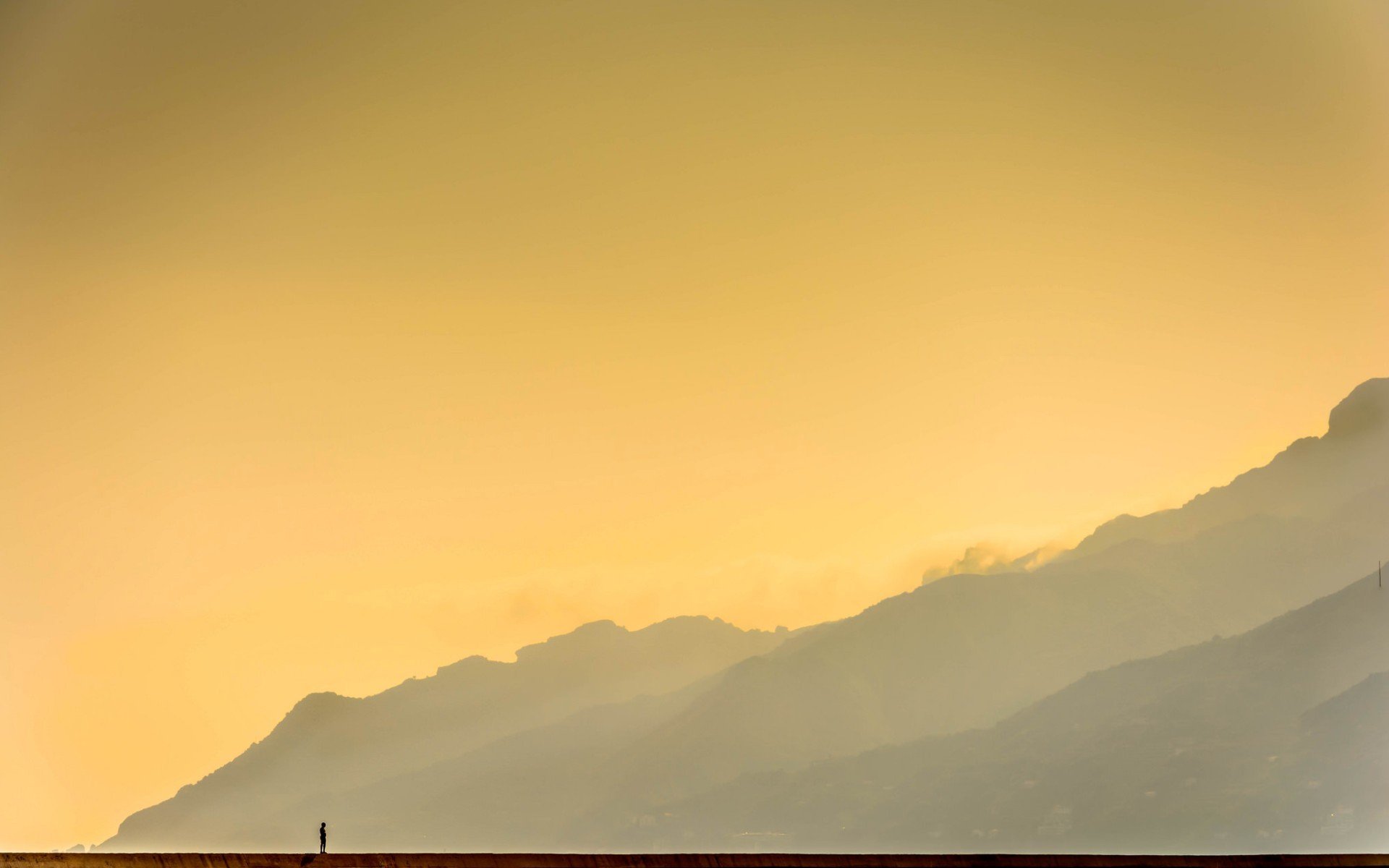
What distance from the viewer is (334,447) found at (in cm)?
183

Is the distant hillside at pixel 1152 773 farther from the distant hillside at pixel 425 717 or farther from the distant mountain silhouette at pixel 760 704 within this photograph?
the distant hillside at pixel 425 717

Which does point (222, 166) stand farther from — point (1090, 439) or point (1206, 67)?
point (1206, 67)

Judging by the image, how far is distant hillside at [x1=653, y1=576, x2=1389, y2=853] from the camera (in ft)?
5.78

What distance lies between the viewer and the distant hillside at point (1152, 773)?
1.76 meters

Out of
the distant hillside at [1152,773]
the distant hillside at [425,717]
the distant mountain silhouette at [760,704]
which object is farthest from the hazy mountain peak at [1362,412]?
the distant hillside at [425,717]

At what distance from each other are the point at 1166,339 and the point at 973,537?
522 millimetres

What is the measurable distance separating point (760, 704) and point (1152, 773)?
0.69m

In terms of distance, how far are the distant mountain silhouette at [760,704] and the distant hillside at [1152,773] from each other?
1 centimetres

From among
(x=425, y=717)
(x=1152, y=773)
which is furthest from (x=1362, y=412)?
(x=425, y=717)

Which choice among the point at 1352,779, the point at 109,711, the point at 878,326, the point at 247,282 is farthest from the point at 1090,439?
the point at 109,711

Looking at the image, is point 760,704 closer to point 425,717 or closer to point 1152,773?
point 425,717

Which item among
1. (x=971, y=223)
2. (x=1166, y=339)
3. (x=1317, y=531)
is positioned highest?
(x=971, y=223)

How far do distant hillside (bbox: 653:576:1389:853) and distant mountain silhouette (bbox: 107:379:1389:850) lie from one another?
0.01 metres

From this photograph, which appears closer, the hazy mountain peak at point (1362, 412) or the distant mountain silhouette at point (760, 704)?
the distant mountain silhouette at point (760, 704)
